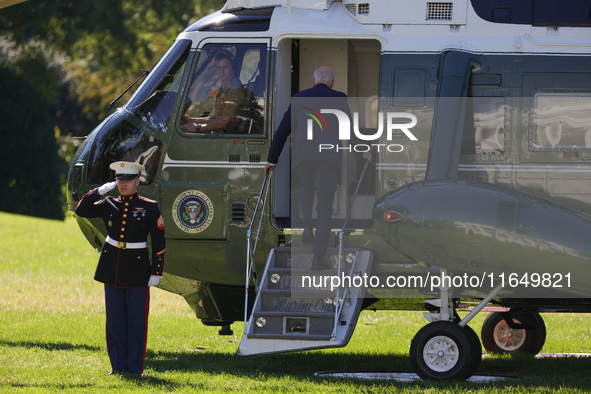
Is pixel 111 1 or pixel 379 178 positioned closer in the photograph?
pixel 379 178

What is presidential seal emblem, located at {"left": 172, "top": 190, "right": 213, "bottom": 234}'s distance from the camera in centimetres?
730

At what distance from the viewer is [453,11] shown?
285 inches

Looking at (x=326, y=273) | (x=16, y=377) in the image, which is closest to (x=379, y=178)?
(x=326, y=273)

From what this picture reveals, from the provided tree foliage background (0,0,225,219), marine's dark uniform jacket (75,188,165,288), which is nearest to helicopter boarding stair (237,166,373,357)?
marine's dark uniform jacket (75,188,165,288)

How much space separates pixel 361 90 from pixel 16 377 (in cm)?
460

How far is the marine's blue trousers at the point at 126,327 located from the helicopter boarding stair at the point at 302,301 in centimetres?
93

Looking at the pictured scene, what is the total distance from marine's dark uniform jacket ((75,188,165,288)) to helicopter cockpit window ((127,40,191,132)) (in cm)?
108

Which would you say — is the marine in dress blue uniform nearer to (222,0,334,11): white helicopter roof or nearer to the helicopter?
the helicopter

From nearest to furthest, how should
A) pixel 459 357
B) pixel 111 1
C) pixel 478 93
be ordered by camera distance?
pixel 459 357
pixel 478 93
pixel 111 1

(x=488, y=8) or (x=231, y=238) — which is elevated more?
(x=488, y=8)

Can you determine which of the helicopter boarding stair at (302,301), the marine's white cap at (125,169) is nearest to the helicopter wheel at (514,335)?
the helicopter boarding stair at (302,301)

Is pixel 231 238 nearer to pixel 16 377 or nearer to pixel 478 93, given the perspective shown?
pixel 16 377

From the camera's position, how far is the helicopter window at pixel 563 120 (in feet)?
23.2

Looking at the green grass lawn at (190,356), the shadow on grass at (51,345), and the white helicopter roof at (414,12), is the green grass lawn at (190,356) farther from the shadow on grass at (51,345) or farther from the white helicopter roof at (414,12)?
the white helicopter roof at (414,12)
